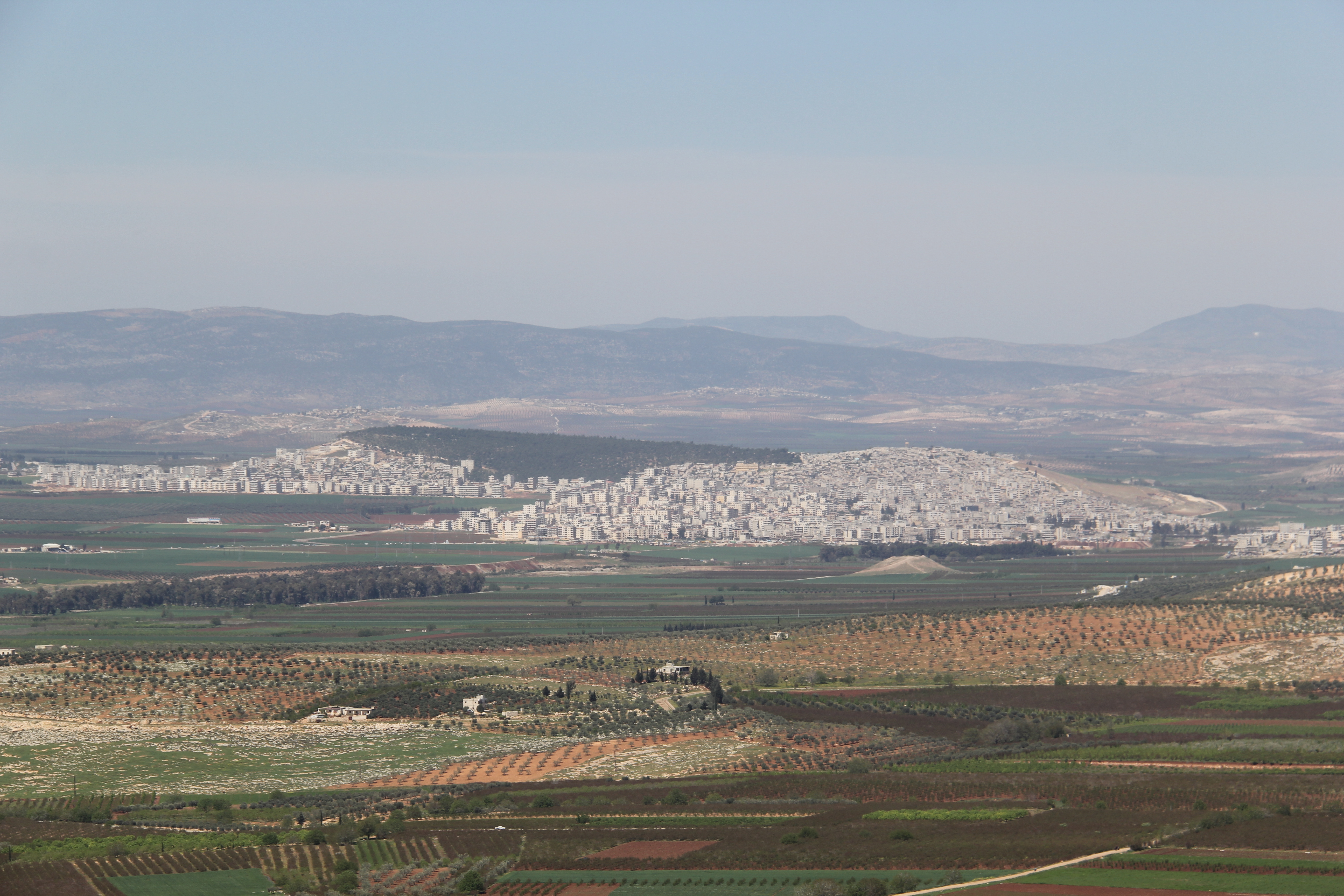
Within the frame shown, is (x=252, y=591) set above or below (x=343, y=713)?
below

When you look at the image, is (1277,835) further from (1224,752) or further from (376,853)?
(376,853)

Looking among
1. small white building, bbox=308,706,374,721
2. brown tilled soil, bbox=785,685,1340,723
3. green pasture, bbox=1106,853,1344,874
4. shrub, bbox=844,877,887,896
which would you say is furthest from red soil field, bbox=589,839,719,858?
brown tilled soil, bbox=785,685,1340,723

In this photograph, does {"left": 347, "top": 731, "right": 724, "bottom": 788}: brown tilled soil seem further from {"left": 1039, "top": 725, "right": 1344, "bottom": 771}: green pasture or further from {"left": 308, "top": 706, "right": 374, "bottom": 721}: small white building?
{"left": 1039, "top": 725, "right": 1344, "bottom": 771}: green pasture

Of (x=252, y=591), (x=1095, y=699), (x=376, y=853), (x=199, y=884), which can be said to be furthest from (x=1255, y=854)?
(x=252, y=591)

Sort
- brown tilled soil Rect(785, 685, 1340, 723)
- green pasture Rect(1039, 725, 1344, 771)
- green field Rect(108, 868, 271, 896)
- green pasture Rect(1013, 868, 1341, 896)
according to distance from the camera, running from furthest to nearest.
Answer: brown tilled soil Rect(785, 685, 1340, 723) < green pasture Rect(1039, 725, 1344, 771) < green field Rect(108, 868, 271, 896) < green pasture Rect(1013, 868, 1341, 896)

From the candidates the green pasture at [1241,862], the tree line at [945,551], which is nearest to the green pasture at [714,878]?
the green pasture at [1241,862]

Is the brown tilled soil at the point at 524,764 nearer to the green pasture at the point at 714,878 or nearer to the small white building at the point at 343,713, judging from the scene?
the small white building at the point at 343,713
